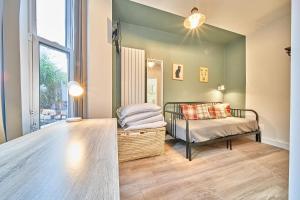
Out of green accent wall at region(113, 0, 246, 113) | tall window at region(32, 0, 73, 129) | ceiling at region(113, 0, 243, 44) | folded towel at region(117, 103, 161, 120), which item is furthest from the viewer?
green accent wall at region(113, 0, 246, 113)

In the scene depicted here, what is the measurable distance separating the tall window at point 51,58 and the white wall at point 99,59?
24 centimetres

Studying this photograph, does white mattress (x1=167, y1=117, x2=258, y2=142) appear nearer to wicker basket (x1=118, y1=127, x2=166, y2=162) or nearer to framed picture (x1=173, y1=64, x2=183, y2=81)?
wicker basket (x1=118, y1=127, x2=166, y2=162)

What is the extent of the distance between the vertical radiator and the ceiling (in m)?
0.54

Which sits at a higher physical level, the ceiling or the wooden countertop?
the ceiling

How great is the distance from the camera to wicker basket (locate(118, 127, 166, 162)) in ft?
6.29

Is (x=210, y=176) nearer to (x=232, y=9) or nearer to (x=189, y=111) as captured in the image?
(x=189, y=111)

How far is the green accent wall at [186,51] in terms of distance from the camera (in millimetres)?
2453

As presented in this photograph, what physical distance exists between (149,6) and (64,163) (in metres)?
2.36

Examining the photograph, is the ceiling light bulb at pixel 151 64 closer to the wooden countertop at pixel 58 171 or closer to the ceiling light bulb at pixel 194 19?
the ceiling light bulb at pixel 194 19

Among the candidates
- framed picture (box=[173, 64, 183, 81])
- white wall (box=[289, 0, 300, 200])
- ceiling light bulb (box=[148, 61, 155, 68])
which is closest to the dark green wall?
framed picture (box=[173, 64, 183, 81])

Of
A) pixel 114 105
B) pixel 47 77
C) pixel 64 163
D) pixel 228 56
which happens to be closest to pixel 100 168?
pixel 64 163

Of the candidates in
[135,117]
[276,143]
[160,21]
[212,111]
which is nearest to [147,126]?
[135,117]

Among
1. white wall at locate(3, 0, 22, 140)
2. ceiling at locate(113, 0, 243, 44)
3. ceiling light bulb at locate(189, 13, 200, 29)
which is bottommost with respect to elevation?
white wall at locate(3, 0, 22, 140)

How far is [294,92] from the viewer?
0.85m
